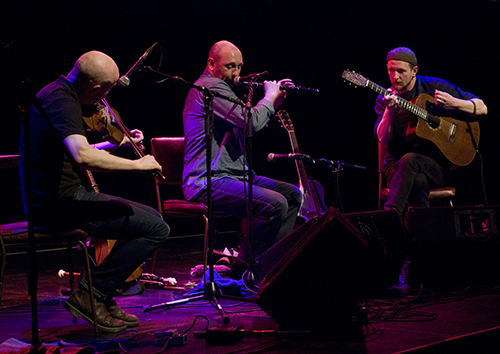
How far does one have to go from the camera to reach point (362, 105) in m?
6.20

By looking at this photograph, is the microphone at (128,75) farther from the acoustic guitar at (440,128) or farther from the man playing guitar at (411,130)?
the man playing guitar at (411,130)

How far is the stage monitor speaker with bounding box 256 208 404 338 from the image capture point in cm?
213

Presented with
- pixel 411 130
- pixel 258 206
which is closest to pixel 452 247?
pixel 411 130

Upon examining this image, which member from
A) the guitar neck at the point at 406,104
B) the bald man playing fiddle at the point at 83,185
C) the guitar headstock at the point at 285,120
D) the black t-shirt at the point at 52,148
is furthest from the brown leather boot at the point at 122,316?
the guitar neck at the point at 406,104

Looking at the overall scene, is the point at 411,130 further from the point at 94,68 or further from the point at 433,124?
the point at 94,68

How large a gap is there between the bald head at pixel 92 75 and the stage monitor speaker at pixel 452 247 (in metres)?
2.19

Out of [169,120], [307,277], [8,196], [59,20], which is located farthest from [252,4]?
[307,277]

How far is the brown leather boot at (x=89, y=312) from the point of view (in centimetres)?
233

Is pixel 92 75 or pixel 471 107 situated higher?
pixel 92 75

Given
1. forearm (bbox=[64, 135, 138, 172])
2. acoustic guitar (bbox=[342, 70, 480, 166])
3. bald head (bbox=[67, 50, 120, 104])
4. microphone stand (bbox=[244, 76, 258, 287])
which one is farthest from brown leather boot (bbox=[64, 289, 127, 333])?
acoustic guitar (bbox=[342, 70, 480, 166])

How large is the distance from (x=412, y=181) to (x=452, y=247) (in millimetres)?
Result: 639

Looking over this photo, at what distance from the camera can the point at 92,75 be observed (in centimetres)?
239

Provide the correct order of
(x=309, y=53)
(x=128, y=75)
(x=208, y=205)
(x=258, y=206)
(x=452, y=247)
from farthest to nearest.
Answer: (x=309, y=53) → (x=452, y=247) → (x=258, y=206) → (x=208, y=205) → (x=128, y=75)

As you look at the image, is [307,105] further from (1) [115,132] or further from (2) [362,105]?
(1) [115,132]
